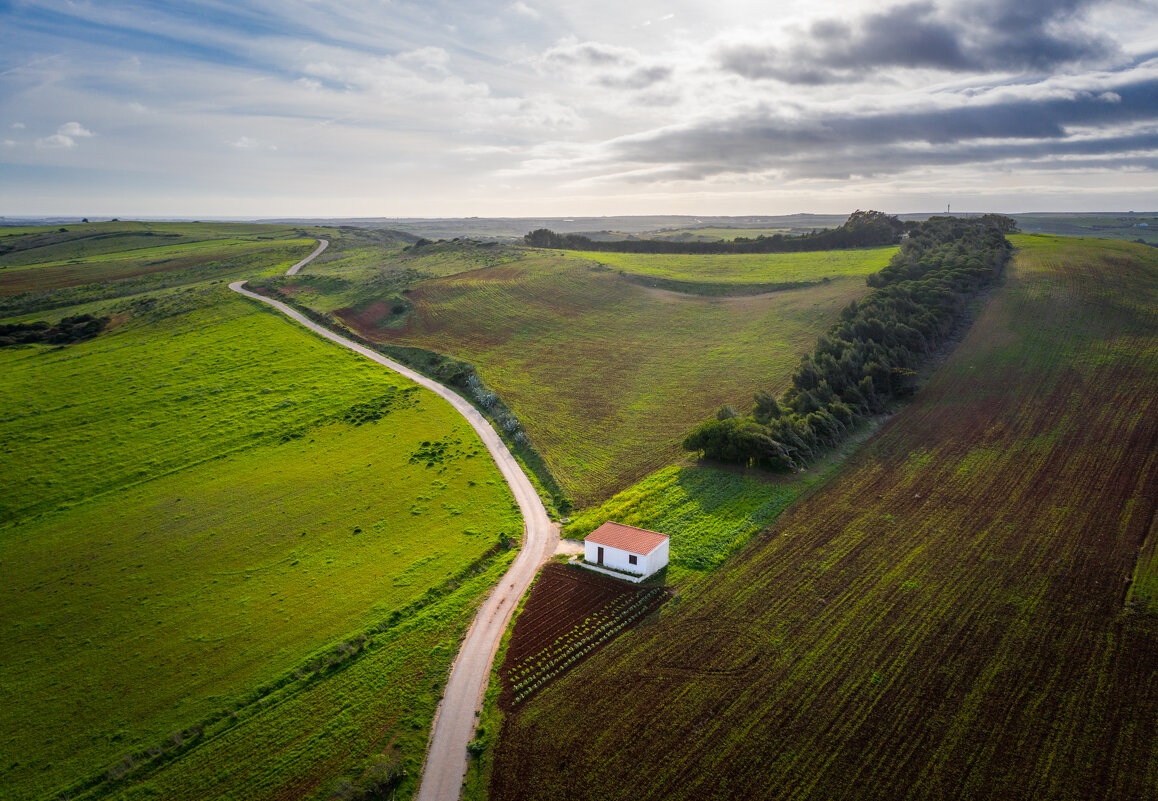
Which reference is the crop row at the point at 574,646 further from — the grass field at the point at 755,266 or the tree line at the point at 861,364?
the grass field at the point at 755,266

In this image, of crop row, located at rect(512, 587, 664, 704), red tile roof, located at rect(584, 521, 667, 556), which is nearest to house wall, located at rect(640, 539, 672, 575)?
red tile roof, located at rect(584, 521, 667, 556)

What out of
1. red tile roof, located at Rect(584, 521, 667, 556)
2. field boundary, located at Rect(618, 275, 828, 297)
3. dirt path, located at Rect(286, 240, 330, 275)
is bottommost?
red tile roof, located at Rect(584, 521, 667, 556)

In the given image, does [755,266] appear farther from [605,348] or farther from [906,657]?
[906,657]

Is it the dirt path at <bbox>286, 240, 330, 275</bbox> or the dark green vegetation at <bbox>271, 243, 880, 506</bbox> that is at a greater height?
the dirt path at <bbox>286, 240, 330, 275</bbox>

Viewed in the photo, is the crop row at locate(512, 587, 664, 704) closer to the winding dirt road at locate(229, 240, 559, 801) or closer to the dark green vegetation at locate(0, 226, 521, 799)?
the winding dirt road at locate(229, 240, 559, 801)

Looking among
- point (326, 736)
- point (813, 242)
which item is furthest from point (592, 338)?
point (813, 242)

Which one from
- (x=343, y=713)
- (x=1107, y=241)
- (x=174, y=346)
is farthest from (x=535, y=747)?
(x=1107, y=241)

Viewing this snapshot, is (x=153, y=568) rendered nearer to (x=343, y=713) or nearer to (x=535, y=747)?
(x=343, y=713)
